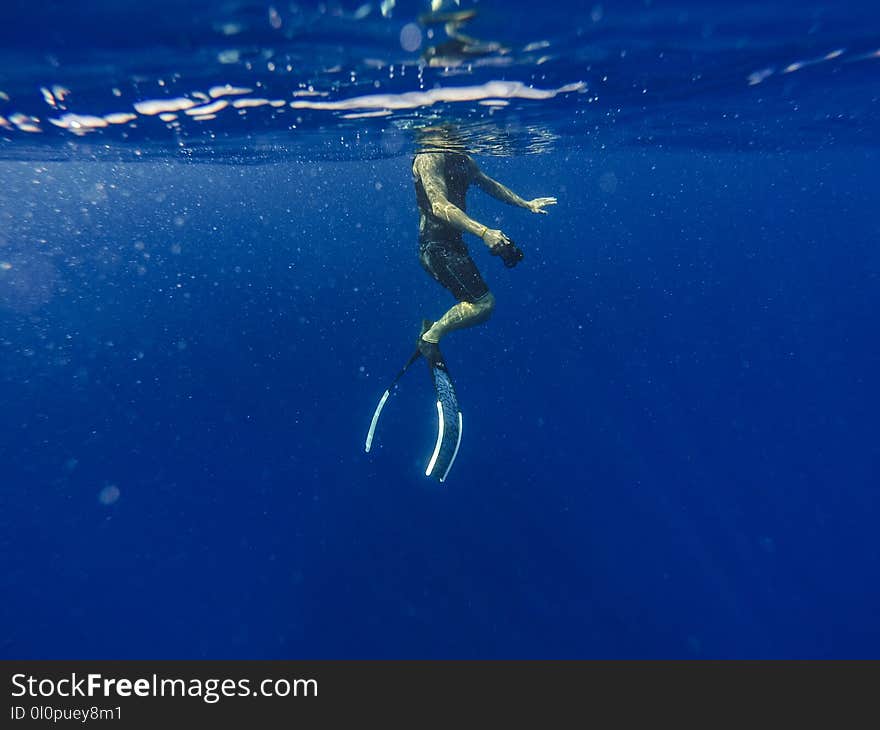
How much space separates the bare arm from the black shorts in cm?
145

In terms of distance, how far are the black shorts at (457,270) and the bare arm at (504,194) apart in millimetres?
1445

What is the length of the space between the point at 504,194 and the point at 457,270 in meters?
1.99

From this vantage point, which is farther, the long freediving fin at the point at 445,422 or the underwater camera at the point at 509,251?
the long freediving fin at the point at 445,422

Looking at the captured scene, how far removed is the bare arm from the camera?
709 centimetres

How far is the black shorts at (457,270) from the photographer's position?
246 inches

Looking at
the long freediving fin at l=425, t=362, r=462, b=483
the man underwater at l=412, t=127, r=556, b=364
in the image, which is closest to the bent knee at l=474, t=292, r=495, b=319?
the man underwater at l=412, t=127, r=556, b=364

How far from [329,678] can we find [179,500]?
1162cm

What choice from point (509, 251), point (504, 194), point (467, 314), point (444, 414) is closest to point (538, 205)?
point (504, 194)

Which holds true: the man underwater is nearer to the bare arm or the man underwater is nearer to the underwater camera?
the bare arm

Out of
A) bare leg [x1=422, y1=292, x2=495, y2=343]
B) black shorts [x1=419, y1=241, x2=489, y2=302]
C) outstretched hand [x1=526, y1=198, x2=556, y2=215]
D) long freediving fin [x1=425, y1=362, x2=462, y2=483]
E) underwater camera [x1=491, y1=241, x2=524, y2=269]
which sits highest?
underwater camera [x1=491, y1=241, x2=524, y2=269]

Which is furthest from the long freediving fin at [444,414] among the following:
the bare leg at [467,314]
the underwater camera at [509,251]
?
the underwater camera at [509,251]

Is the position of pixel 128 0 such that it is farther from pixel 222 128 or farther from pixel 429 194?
pixel 222 128

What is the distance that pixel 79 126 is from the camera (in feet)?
28.7

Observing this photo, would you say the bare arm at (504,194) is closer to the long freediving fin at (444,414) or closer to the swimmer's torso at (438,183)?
the swimmer's torso at (438,183)
